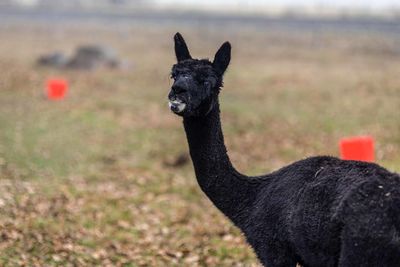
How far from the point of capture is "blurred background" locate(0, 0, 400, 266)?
1050 centimetres

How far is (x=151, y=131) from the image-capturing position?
1895 cm

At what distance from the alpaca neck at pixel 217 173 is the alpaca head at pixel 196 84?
272mm

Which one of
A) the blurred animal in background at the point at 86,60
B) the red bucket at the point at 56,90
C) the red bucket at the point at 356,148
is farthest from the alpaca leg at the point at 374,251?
the blurred animal in background at the point at 86,60

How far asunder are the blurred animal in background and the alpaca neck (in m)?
23.8

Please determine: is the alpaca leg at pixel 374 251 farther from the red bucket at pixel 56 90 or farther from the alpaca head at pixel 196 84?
the red bucket at pixel 56 90

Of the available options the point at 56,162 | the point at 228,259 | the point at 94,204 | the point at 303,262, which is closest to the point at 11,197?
the point at 94,204

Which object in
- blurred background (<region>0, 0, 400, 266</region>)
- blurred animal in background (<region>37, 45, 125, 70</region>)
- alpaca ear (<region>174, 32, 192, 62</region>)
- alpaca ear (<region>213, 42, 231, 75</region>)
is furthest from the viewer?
blurred animal in background (<region>37, 45, 125, 70</region>)

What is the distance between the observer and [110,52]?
31.2m

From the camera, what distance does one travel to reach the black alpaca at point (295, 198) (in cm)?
483

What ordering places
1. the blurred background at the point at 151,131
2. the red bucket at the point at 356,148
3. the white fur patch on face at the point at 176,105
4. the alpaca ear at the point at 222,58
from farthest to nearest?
the red bucket at the point at 356,148, the blurred background at the point at 151,131, the alpaca ear at the point at 222,58, the white fur patch on face at the point at 176,105

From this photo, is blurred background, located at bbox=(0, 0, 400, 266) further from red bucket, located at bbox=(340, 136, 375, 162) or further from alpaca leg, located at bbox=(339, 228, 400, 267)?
alpaca leg, located at bbox=(339, 228, 400, 267)

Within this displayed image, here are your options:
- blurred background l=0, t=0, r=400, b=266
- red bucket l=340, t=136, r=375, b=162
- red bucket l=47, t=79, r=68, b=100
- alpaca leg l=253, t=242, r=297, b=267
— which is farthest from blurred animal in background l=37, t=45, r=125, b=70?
alpaca leg l=253, t=242, r=297, b=267

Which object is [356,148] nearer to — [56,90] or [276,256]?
[276,256]

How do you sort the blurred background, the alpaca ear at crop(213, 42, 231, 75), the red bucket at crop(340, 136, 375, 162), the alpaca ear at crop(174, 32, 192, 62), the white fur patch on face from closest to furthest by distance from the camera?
the white fur patch on face < the alpaca ear at crop(213, 42, 231, 75) < the alpaca ear at crop(174, 32, 192, 62) < the blurred background < the red bucket at crop(340, 136, 375, 162)
